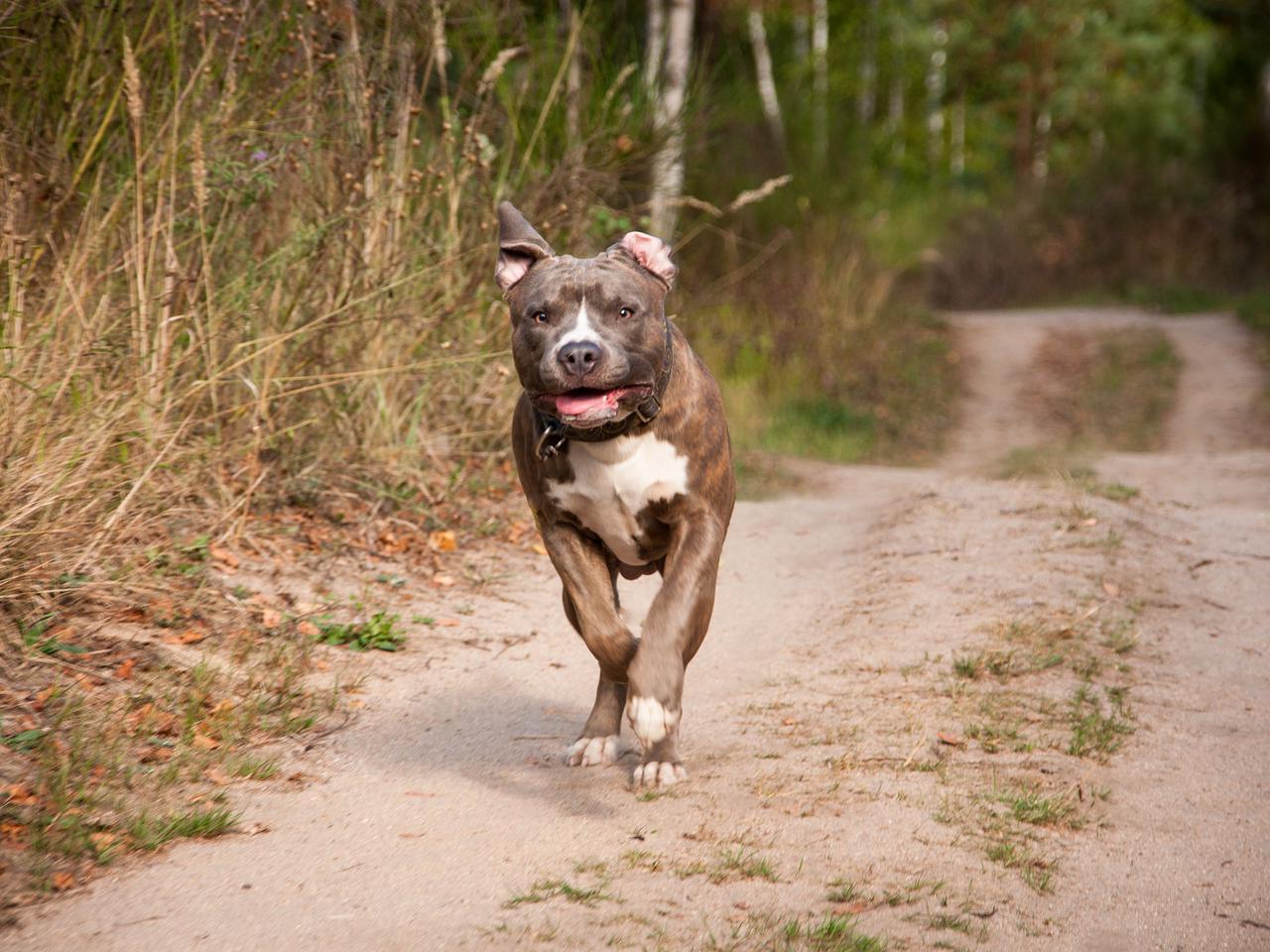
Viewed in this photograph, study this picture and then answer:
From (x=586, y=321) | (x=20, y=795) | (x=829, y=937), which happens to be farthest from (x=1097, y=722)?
(x=20, y=795)

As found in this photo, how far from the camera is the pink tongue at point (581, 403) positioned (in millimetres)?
4066

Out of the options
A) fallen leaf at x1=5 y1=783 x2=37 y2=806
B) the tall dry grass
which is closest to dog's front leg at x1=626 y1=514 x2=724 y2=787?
fallen leaf at x1=5 y1=783 x2=37 y2=806

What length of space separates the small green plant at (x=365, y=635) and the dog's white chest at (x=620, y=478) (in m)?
1.95

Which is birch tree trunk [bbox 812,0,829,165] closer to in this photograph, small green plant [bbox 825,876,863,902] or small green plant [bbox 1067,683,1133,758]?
small green plant [bbox 1067,683,1133,758]

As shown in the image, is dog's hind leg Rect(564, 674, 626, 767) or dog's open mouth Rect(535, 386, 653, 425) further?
dog's hind leg Rect(564, 674, 626, 767)

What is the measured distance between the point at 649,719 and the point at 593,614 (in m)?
0.47

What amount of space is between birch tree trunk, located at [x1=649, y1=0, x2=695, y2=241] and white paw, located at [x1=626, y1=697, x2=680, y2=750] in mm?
4911

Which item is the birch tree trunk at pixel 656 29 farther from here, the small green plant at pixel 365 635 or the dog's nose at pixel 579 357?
the dog's nose at pixel 579 357

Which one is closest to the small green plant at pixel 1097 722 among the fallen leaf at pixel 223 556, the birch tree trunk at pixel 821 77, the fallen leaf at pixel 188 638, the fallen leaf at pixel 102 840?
the fallen leaf at pixel 102 840

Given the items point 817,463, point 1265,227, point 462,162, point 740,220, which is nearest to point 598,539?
point 462,162

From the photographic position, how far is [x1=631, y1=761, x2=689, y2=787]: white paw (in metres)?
4.62

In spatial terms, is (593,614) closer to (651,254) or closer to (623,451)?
(623,451)

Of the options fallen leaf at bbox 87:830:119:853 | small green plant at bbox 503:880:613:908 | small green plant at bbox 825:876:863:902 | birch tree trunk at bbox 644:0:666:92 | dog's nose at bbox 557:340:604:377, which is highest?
birch tree trunk at bbox 644:0:666:92

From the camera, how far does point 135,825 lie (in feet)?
13.6
